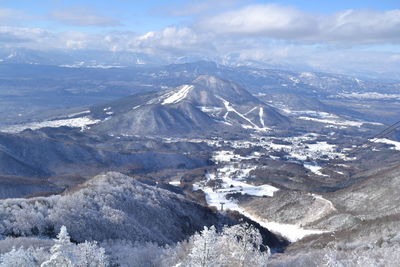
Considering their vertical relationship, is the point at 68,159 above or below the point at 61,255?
below

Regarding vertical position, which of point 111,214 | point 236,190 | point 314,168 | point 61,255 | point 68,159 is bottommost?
point 314,168

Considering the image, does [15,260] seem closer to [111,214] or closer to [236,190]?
[111,214]

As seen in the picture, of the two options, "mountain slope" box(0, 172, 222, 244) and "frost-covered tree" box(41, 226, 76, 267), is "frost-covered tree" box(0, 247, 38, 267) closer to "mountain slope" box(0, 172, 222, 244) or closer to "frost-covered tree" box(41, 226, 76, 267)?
"frost-covered tree" box(41, 226, 76, 267)

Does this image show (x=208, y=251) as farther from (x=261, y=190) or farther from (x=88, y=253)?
(x=261, y=190)

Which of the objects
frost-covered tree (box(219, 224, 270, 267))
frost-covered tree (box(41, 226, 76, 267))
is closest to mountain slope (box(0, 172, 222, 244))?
frost-covered tree (box(219, 224, 270, 267))

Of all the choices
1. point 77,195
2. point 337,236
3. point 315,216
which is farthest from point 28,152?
point 337,236

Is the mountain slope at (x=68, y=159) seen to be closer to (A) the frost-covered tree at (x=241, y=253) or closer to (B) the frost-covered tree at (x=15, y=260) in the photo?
(A) the frost-covered tree at (x=241, y=253)

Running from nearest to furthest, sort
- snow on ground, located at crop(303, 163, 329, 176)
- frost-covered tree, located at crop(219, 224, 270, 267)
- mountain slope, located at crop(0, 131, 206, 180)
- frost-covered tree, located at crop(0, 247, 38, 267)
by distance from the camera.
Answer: frost-covered tree, located at crop(0, 247, 38, 267) < frost-covered tree, located at crop(219, 224, 270, 267) < mountain slope, located at crop(0, 131, 206, 180) < snow on ground, located at crop(303, 163, 329, 176)

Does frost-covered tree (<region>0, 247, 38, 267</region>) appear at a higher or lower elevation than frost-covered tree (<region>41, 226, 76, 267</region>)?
lower

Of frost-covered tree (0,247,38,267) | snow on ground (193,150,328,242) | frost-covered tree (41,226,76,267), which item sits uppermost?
frost-covered tree (41,226,76,267)

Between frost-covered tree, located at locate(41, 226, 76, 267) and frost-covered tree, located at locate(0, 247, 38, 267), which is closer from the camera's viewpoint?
frost-covered tree, located at locate(41, 226, 76, 267)

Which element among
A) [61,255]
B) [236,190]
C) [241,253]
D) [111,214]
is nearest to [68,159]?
[236,190]
